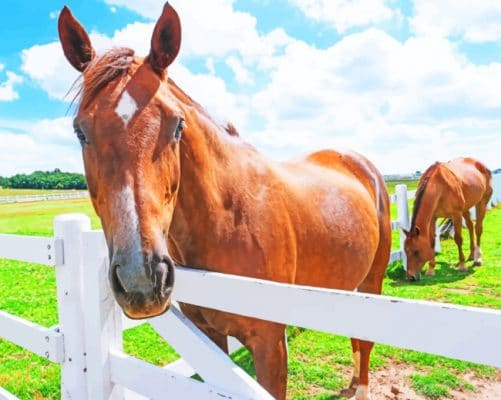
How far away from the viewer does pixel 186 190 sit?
6.37ft

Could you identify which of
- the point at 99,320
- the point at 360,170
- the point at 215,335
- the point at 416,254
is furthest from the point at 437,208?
the point at 99,320

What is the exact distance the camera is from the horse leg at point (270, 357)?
198 cm

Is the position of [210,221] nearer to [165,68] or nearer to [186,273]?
[186,273]

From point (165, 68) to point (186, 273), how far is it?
2.91 feet

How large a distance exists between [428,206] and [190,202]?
21.5 feet

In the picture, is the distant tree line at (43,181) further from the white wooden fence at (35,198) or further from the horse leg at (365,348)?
the horse leg at (365,348)

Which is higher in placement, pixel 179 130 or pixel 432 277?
pixel 179 130

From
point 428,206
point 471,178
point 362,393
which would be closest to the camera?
point 362,393

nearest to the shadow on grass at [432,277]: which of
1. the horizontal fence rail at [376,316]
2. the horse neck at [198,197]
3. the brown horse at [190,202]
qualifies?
the brown horse at [190,202]

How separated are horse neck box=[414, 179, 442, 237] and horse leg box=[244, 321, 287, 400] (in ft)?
19.5

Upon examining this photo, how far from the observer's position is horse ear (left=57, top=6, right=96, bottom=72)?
176 cm

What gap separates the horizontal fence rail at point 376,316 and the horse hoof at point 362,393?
7.74 ft

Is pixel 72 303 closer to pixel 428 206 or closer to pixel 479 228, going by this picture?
pixel 428 206

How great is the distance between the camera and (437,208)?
7.99 metres
